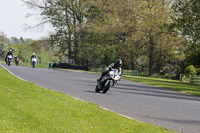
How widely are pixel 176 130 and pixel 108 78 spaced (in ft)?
30.2

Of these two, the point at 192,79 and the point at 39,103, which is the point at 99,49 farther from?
the point at 39,103

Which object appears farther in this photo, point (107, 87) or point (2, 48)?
point (2, 48)

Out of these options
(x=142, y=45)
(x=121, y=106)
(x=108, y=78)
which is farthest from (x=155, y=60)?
(x=121, y=106)

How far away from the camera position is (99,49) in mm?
66500

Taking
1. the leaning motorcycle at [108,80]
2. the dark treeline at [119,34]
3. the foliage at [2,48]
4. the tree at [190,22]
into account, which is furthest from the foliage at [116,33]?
the foliage at [2,48]

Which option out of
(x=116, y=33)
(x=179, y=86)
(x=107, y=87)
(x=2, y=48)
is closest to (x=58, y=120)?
(x=107, y=87)

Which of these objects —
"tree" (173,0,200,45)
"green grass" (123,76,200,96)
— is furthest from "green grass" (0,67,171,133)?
"tree" (173,0,200,45)

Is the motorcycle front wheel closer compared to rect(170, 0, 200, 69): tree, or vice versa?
the motorcycle front wheel

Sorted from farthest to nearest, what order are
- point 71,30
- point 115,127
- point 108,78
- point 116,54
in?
point 71,30 < point 116,54 < point 108,78 < point 115,127

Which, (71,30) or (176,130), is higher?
(71,30)

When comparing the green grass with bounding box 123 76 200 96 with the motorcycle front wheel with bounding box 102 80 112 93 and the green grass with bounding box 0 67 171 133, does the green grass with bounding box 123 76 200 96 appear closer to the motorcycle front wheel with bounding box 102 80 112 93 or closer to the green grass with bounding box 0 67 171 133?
the motorcycle front wheel with bounding box 102 80 112 93

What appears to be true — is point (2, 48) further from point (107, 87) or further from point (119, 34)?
point (107, 87)

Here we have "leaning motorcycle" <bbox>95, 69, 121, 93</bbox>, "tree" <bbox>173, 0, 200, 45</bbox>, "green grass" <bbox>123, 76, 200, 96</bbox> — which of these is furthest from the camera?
"tree" <bbox>173, 0, 200, 45</bbox>

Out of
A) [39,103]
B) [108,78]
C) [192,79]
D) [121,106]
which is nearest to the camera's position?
[39,103]
